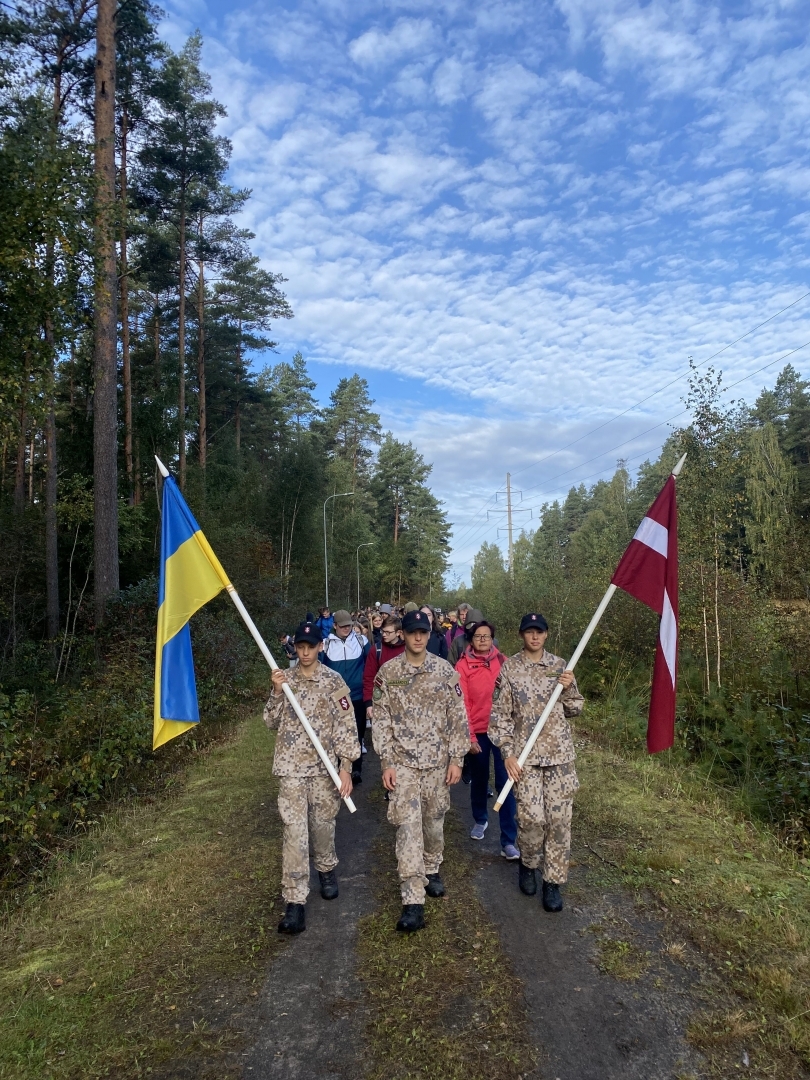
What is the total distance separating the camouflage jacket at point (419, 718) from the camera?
480cm

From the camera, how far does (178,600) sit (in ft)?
16.9

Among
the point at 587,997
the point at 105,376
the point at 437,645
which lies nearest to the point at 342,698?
the point at 587,997

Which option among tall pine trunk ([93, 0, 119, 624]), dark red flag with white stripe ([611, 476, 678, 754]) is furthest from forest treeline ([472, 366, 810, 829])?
tall pine trunk ([93, 0, 119, 624])

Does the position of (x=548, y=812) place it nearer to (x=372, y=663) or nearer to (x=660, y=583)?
(x=660, y=583)

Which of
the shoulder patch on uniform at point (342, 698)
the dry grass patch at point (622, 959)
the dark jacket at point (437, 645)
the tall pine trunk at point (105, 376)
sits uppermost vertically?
the tall pine trunk at point (105, 376)

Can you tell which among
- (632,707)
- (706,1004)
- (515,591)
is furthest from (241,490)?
(706,1004)

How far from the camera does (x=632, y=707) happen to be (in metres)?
12.1

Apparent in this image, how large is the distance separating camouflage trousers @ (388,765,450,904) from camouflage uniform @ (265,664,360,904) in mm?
429

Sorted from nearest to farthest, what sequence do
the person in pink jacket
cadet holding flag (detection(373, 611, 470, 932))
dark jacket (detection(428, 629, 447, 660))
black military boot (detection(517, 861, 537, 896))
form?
1. cadet holding flag (detection(373, 611, 470, 932))
2. black military boot (detection(517, 861, 537, 896))
3. the person in pink jacket
4. dark jacket (detection(428, 629, 447, 660))

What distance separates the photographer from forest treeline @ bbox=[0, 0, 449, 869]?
265 inches

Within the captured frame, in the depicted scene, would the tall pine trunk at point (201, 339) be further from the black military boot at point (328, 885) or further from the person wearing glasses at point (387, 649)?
the black military boot at point (328, 885)

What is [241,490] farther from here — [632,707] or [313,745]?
[313,745]

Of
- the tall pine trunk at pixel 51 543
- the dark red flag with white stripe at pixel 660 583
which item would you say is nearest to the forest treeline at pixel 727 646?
the dark red flag with white stripe at pixel 660 583

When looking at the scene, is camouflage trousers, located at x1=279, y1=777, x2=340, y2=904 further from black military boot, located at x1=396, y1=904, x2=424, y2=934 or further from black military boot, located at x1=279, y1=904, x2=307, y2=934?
black military boot, located at x1=396, y1=904, x2=424, y2=934
